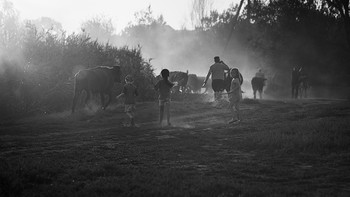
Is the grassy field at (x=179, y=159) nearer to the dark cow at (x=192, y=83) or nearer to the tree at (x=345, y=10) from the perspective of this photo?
A: the dark cow at (x=192, y=83)

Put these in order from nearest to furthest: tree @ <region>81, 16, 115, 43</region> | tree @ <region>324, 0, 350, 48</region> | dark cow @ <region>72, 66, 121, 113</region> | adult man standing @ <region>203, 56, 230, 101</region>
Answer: adult man standing @ <region>203, 56, 230, 101</region> < dark cow @ <region>72, 66, 121, 113</region> < tree @ <region>324, 0, 350, 48</region> < tree @ <region>81, 16, 115, 43</region>

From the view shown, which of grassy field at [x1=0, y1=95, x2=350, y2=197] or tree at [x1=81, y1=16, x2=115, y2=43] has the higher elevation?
tree at [x1=81, y1=16, x2=115, y2=43]

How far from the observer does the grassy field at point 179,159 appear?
6.91 meters

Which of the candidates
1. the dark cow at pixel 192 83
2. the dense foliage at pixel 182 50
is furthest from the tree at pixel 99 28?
the dark cow at pixel 192 83

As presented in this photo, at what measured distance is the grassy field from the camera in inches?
272

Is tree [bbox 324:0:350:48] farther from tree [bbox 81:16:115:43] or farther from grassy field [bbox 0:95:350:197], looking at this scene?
tree [bbox 81:16:115:43]

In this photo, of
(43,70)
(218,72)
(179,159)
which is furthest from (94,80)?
(179,159)

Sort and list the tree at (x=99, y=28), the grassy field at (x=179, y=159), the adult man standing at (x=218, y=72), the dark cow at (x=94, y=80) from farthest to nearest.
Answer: the tree at (x=99, y=28) < the dark cow at (x=94, y=80) < the adult man standing at (x=218, y=72) < the grassy field at (x=179, y=159)

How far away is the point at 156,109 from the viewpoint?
21891 mm

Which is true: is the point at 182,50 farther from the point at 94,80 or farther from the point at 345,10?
the point at 94,80

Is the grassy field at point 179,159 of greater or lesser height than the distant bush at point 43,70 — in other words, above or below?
below

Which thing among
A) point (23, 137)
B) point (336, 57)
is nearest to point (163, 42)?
point (336, 57)

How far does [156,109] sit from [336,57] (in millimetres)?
27408

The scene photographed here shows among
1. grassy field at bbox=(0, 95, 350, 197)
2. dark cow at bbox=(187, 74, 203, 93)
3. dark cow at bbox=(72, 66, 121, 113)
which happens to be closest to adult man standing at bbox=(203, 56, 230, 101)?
grassy field at bbox=(0, 95, 350, 197)
